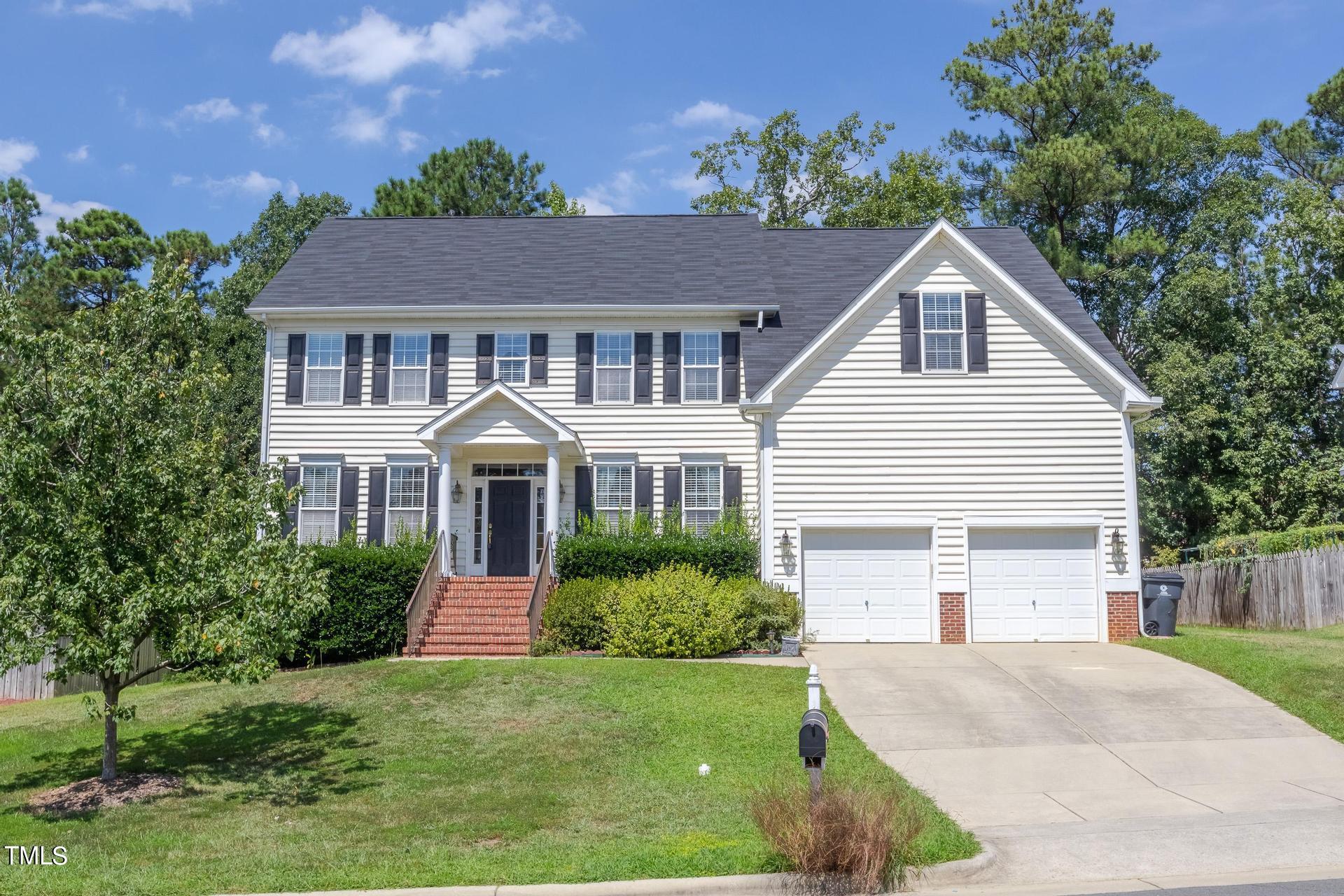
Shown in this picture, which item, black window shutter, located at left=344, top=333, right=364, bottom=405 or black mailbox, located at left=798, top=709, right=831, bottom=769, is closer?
black mailbox, located at left=798, top=709, right=831, bottom=769

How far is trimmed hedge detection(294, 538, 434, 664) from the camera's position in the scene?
717 inches

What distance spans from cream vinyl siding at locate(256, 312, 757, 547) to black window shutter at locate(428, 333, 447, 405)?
12cm

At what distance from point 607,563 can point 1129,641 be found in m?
9.35

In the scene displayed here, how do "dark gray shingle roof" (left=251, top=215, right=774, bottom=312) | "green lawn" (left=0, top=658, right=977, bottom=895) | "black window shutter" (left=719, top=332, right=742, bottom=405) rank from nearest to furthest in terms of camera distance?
"green lawn" (left=0, top=658, right=977, bottom=895)
"black window shutter" (left=719, top=332, right=742, bottom=405)
"dark gray shingle roof" (left=251, top=215, right=774, bottom=312)

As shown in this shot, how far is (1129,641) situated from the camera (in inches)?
752

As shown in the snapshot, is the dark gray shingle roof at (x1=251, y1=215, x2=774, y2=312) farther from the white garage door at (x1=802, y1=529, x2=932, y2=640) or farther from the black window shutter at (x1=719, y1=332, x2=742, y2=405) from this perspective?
the white garage door at (x1=802, y1=529, x2=932, y2=640)

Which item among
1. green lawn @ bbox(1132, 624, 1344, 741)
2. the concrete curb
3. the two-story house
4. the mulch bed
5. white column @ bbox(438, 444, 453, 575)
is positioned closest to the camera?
the concrete curb

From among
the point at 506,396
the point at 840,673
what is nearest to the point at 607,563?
the point at 506,396

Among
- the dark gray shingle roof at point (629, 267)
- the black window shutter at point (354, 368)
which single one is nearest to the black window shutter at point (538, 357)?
the dark gray shingle roof at point (629, 267)

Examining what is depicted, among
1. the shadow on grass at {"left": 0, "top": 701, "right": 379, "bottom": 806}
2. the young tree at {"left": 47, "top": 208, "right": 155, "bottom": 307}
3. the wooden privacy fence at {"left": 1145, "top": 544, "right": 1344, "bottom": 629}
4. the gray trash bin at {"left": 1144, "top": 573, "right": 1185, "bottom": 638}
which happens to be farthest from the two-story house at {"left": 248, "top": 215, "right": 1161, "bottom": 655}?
the young tree at {"left": 47, "top": 208, "right": 155, "bottom": 307}

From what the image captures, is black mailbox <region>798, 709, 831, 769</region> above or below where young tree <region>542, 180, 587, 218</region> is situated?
below

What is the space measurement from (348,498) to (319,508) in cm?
66

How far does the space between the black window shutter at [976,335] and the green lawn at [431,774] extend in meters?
7.80

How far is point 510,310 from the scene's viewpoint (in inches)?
902
